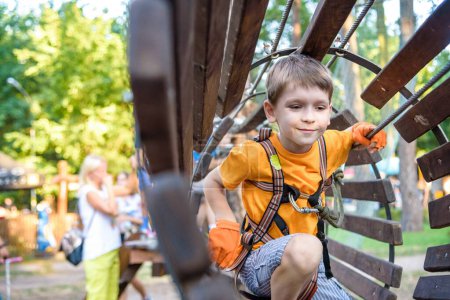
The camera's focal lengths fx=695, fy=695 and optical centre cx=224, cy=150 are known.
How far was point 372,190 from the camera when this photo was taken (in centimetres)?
396

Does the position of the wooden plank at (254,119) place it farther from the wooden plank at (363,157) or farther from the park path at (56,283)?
the park path at (56,283)

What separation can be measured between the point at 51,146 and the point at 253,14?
93.7 ft

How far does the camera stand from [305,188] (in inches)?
113

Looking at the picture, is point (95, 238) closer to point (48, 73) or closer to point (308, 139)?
point (308, 139)

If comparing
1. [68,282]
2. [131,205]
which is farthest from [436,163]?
[68,282]

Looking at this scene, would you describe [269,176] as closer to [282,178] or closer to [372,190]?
[282,178]

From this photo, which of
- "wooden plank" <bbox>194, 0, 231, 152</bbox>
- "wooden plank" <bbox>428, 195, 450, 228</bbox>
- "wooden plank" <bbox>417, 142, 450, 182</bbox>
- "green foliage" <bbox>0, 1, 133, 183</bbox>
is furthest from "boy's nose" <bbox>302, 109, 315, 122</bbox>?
"green foliage" <bbox>0, 1, 133, 183</bbox>

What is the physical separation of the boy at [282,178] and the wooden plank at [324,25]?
0.10 m

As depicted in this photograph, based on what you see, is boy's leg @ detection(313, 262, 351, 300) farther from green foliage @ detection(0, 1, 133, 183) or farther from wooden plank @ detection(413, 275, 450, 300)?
green foliage @ detection(0, 1, 133, 183)

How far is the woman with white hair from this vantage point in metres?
6.71

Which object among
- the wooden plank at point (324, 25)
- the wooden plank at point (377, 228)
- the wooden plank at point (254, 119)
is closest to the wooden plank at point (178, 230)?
the wooden plank at point (324, 25)

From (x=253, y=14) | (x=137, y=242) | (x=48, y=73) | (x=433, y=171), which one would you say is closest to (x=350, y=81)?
→ (x=137, y=242)

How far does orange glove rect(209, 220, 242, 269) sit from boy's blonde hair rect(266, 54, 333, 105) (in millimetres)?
612

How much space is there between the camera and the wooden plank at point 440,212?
3.15m
